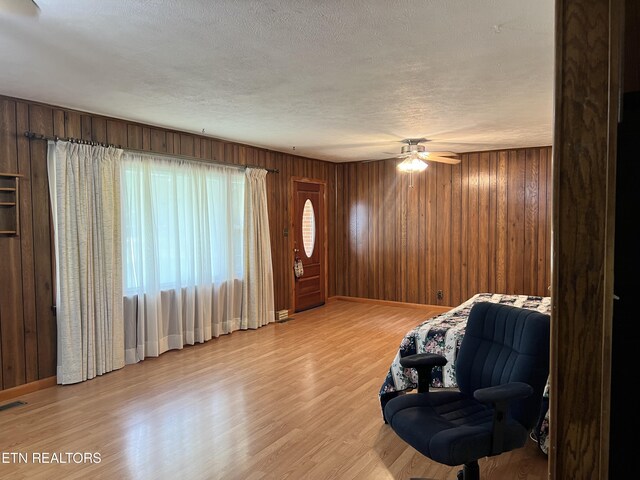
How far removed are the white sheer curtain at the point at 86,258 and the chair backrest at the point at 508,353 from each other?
325 cm

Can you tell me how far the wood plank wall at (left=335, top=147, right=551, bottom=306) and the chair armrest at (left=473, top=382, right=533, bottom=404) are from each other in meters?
4.64

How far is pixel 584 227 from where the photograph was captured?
3.22 feet

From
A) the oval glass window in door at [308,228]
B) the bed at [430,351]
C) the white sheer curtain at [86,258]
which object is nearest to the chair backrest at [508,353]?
the bed at [430,351]

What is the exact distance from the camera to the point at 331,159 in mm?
7215

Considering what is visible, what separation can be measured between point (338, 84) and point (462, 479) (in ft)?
8.53

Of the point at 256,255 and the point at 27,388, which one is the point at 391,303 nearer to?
the point at 256,255

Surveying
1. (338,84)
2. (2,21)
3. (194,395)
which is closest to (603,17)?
(338,84)

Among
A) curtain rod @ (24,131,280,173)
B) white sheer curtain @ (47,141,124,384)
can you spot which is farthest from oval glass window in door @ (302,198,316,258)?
white sheer curtain @ (47,141,124,384)

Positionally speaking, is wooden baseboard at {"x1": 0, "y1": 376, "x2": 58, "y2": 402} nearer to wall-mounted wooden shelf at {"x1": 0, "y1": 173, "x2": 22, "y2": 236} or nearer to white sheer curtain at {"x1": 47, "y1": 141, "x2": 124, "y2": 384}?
white sheer curtain at {"x1": 47, "y1": 141, "x2": 124, "y2": 384}

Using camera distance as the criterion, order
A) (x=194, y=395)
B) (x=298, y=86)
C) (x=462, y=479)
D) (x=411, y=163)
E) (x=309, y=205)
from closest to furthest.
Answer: (x=462, y=479) < (x=298, y=86) < (x=194, y=395) < (x=411, y=163) < (x=309, y=205)

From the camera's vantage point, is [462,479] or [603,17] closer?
[603,17]

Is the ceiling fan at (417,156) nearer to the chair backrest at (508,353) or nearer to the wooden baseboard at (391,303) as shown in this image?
the wooden baseboard at (391,303)

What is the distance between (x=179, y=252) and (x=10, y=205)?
169 centimetres

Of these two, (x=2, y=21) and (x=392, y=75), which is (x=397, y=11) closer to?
(x=392, y=75)
